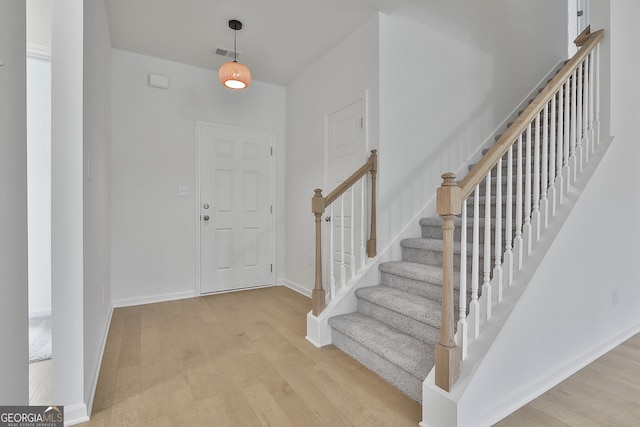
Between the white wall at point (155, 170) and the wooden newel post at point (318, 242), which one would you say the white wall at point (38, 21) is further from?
the wooden newel post at point (318, 242)

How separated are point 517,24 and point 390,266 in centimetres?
316

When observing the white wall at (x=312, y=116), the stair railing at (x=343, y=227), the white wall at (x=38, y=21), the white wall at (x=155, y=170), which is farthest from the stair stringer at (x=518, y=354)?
the white wall at (x=38, y=21)

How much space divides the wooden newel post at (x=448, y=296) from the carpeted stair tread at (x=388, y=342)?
0.78 ft

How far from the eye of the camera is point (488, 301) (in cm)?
167

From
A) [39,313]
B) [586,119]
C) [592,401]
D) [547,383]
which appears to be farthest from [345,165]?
[39,313]

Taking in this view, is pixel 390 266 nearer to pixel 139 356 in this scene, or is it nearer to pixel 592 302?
pixel 592 302

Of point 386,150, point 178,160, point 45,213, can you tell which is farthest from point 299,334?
point 45,213

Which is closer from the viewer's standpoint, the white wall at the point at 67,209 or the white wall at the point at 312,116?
the white wall at the point at 67,209

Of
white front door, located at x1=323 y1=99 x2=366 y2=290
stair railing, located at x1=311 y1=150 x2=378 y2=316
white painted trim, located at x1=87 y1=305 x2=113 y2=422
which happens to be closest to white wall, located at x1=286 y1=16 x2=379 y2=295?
white front door, located at x1=323 y1=99 x2=366 y2=290

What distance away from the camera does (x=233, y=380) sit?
77.4 inches

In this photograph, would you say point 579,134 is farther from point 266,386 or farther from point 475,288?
point 266,386

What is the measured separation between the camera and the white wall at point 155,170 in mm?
3368

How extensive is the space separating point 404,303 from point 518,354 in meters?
0.70

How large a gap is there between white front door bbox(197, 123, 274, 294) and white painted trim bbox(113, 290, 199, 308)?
16cm
